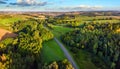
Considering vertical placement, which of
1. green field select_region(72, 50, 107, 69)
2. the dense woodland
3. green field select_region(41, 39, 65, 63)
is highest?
the dense woodland

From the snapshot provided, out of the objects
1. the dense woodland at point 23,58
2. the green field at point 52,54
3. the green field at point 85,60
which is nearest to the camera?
the dense woodland at point 23,58

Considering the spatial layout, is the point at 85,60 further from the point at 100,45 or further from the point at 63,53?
the point at 100,45

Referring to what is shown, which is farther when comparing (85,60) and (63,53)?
(63,53)

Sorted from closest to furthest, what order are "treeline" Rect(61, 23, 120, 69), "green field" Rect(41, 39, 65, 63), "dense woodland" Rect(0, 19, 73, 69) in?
"dense woodland" Rect(0, 19, 73, 69) < "green field" Rect(41, 39, 65, 63) < "treeline" Rect(61, 23, 120, 69)

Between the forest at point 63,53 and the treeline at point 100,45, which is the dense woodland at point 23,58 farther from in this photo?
the treeline at point 100,45

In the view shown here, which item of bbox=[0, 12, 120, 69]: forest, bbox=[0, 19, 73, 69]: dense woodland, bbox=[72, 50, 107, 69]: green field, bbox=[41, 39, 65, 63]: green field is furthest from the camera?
bbox=[41, 39, 65, 63]: green field

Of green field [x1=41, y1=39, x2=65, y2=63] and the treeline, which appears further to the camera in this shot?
the treeline

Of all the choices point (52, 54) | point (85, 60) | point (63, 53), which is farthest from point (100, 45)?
point (52, 54)

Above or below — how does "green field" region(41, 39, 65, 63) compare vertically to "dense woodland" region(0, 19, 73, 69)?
below

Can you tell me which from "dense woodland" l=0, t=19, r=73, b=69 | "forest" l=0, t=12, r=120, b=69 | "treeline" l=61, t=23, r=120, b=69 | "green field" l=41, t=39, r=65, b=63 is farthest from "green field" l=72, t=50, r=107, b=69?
"dense woodland" l=0, t=19, r=73, b=69

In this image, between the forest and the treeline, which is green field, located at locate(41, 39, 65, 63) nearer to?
the forest

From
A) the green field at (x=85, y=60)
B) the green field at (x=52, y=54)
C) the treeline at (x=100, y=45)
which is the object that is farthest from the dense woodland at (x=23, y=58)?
the treeline at (x=100, y=45)
